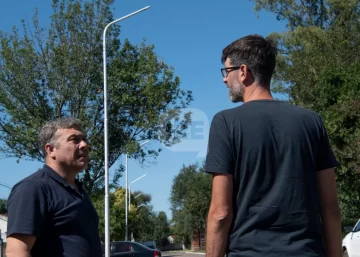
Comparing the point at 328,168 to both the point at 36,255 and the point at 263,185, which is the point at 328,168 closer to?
the point at 263,185

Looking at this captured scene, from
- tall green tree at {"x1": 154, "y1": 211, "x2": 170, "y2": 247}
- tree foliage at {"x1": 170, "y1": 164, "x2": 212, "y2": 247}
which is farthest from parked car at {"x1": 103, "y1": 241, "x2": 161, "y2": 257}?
tall green tree at {"x1": 154, "y1": 211, "x2": 170, "y2": 247}

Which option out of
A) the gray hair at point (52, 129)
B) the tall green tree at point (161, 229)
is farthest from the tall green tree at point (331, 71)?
the tall green tree at point (161, 229)

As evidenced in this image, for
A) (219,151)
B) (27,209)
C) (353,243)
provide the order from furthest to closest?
1. (353,243)
2. (27,209)
3. (219,151)

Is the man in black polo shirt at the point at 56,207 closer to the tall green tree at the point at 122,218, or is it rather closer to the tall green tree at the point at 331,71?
the tall green tree at the point at 331,71

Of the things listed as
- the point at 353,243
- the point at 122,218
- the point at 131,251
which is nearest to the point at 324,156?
the point at 353,243

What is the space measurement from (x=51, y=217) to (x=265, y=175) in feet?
4.80

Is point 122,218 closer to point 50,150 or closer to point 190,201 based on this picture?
point 190,201

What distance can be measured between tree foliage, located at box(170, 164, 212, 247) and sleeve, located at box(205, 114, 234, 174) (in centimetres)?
6205

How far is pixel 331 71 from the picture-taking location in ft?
96.7

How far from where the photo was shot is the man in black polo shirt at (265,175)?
113 inches

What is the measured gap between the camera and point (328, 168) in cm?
315

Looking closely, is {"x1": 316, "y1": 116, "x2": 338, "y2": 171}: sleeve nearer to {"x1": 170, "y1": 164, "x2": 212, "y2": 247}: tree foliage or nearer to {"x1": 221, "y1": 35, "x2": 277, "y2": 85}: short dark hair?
{"x1": 221, "y1": 35, "x2": 277, "y2": 85}: short dark hair

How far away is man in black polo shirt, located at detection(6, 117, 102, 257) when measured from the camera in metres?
3.62

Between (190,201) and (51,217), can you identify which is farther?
(190,201)
